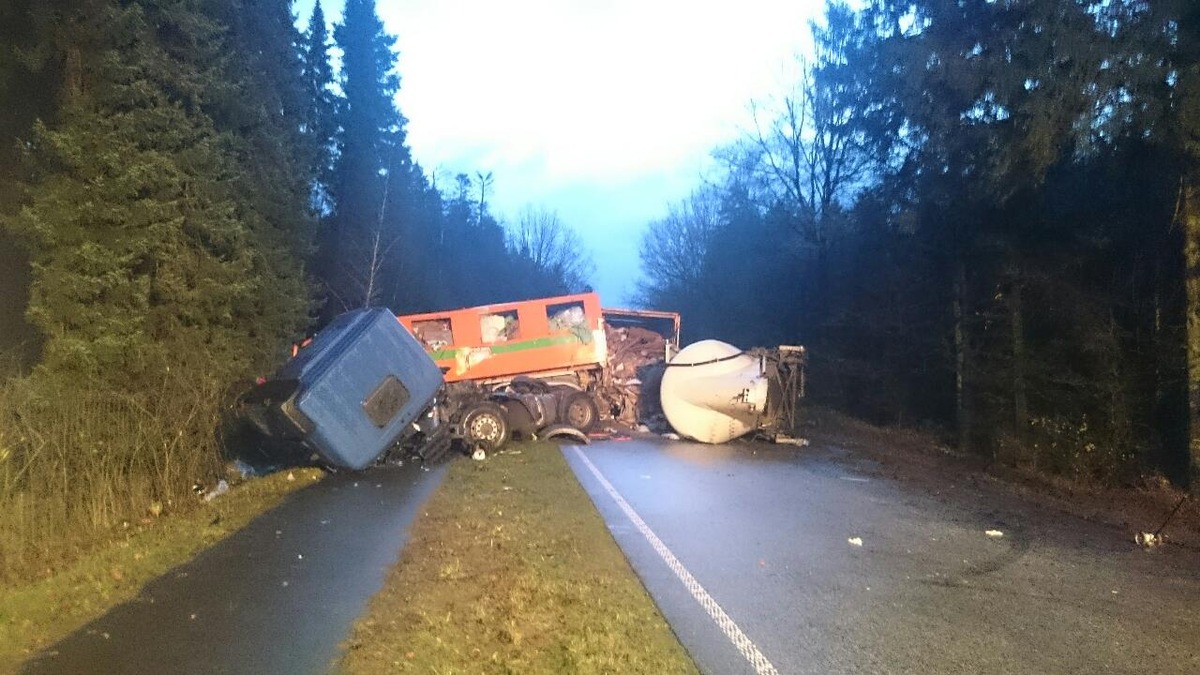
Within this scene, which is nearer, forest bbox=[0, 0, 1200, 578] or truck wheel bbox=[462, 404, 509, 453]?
forest bbox=[0, 0, 1200, 578]

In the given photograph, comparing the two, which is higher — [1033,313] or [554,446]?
[1033,313]

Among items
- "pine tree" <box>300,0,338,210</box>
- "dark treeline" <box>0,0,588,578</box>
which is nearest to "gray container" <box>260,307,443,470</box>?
"dark treeline" <box>0,0,588,578</box>

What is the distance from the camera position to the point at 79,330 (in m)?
14.4

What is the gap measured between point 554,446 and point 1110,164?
11.1 metres

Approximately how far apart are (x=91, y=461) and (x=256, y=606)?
4111mm

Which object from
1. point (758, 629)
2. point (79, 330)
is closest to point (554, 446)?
point (79, 330)

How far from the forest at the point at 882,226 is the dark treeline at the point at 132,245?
0.15 ft

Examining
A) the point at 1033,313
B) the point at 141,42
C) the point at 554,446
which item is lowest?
the point at 554,446

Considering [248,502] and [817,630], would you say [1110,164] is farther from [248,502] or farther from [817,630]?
[248,502]

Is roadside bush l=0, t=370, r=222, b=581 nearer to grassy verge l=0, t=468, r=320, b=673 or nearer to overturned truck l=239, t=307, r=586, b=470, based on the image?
grassy verge l=0, t=468, r=320, b=673

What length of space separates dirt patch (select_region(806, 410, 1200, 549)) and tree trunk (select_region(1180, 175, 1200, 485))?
617mm

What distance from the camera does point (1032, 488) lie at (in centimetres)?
1341

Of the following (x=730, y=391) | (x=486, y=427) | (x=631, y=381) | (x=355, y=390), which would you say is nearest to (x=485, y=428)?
(x=486, y=427)

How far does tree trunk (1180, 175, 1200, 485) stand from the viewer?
1214 cm
